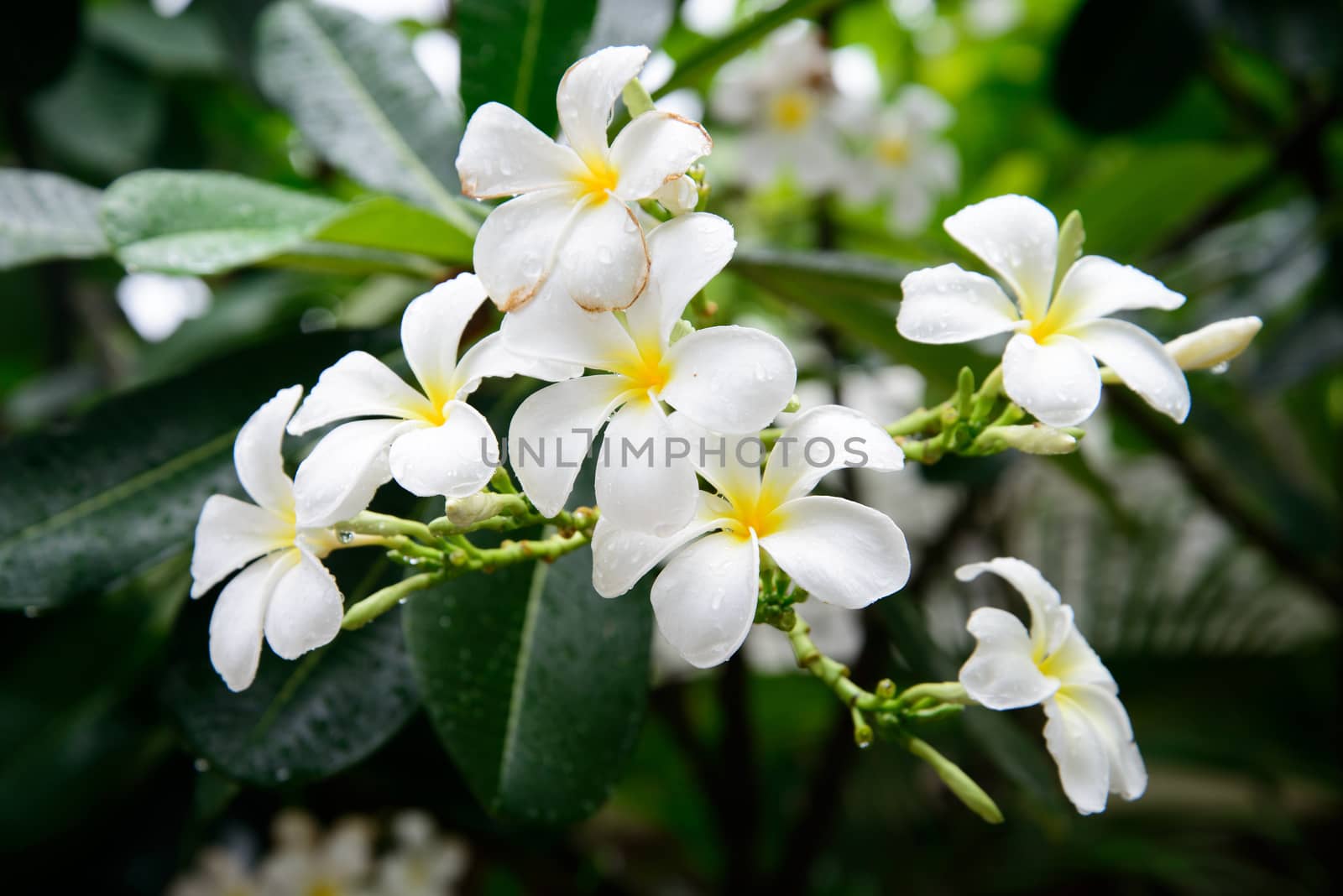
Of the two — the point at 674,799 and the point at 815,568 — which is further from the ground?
the point at 815,568

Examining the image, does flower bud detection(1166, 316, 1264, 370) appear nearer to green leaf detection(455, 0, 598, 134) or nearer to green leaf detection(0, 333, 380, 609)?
green leaf detection(455, 0, 598, 134)

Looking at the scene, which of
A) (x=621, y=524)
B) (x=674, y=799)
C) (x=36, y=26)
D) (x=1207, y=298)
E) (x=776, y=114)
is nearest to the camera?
(x=621, y=524)

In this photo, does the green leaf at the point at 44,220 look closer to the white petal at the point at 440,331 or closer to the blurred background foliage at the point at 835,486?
the blurred background foliage at the point at 835,486

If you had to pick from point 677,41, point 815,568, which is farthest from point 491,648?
point 677,41

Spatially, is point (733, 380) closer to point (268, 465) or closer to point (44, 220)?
point (268, 465)

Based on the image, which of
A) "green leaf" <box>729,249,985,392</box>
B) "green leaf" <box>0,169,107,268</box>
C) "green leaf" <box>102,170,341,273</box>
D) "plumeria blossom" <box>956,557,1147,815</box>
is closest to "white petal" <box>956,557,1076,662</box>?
"plumeria blossom" <box>956,557,1147,815</box>

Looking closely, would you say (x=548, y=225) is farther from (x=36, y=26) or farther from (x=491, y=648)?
(x=36, y=26)
